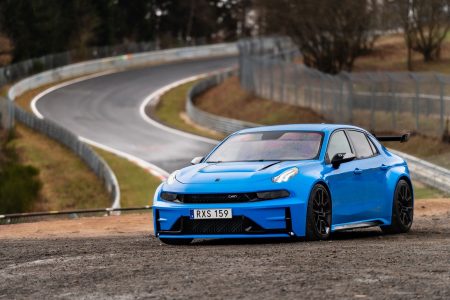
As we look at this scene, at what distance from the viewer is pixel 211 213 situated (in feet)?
38.1

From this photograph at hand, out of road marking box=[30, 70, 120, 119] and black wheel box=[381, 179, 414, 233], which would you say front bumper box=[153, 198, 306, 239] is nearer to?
black wheel box=[381, 179, 414, 233]

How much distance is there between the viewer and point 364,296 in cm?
745

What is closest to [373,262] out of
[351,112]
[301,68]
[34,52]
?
[351,112]

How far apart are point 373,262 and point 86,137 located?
129ft

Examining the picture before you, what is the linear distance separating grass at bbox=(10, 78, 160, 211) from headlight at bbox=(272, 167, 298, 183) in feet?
58.8

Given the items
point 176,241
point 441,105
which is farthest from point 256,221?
point 441,105

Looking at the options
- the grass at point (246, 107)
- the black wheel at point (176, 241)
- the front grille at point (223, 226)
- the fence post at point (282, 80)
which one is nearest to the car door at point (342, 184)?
the front grille at point (223, 226)

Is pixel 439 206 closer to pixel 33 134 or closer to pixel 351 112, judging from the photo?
pixel 351 112

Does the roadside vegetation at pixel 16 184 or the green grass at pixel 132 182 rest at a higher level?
the green grass at pixel 132 182

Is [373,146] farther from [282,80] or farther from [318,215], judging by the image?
[282,80]

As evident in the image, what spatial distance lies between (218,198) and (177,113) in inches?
1773

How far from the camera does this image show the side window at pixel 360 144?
13.2 m

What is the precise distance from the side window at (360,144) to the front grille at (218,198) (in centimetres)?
209

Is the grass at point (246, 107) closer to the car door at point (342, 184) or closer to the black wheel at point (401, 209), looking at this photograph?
the black wheel at point (401, 209)
